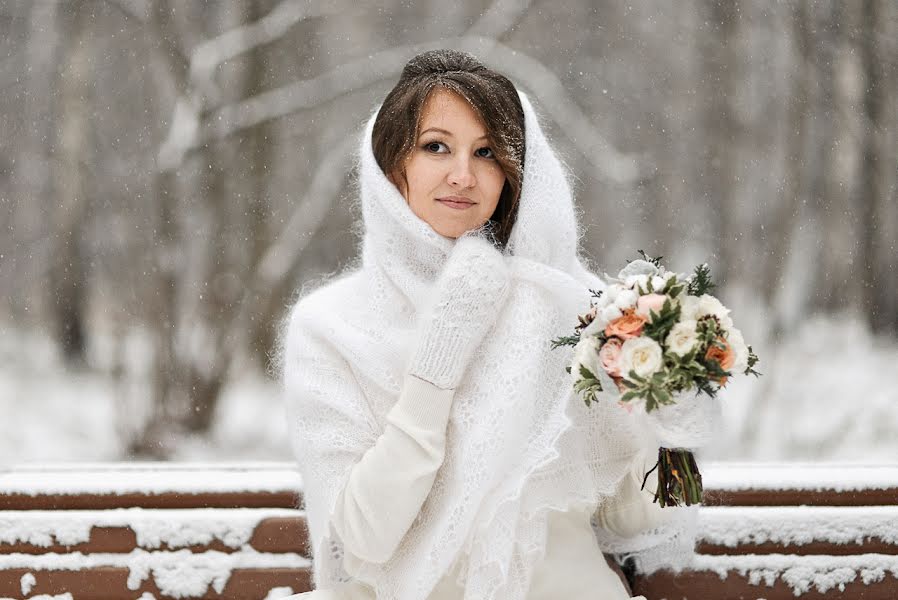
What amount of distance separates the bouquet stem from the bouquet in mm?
132

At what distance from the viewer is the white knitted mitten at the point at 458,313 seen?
5.51 feet

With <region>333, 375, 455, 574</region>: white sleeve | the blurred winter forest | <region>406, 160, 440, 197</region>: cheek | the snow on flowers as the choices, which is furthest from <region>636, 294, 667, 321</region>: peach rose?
the blurred winter forest

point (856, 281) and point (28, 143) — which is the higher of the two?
point (28, 143)

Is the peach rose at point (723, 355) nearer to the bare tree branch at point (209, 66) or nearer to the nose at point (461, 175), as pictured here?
the nose at point (461, 175)

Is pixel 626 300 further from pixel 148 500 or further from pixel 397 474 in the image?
pixel 148 500

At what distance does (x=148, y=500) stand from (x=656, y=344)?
1718 mm

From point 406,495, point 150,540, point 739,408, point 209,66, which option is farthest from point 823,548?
point 209,66

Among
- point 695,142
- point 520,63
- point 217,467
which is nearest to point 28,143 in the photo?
point 520,63

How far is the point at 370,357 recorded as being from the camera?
1812 millimetres

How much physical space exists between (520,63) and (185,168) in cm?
245

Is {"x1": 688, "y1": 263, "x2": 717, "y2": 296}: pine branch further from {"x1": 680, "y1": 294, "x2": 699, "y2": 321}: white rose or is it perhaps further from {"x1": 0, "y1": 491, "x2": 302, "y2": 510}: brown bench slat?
{"x1": 0, "y1": 491, "x2": 302, "y2": 510}: brown bench slat

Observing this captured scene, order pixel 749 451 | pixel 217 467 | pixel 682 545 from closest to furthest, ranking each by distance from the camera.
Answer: pixel 682 545
pixel 217 467
pixel 749 451

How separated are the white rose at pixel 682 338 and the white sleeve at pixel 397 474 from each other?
450mm

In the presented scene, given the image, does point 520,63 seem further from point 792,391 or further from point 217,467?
point 217,467
